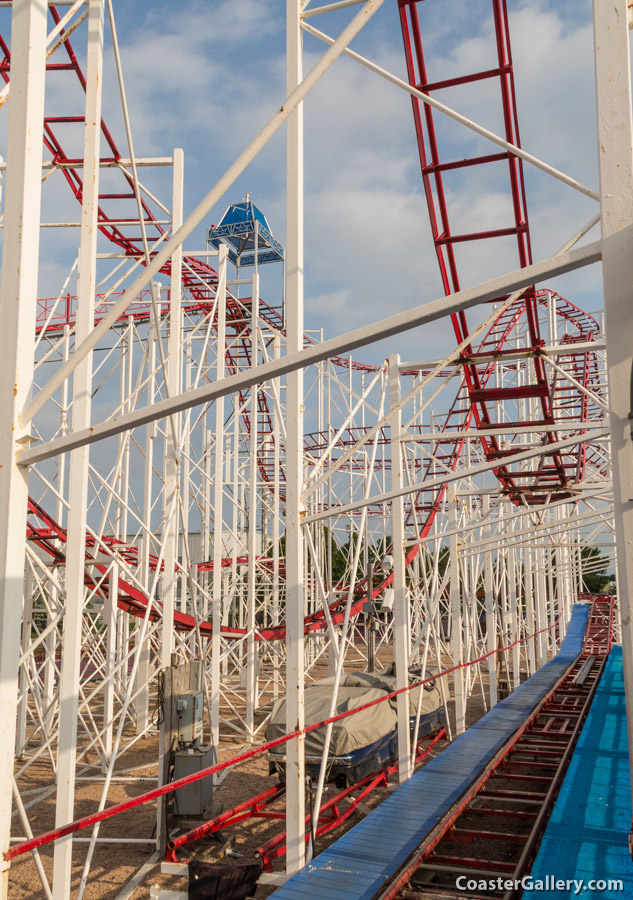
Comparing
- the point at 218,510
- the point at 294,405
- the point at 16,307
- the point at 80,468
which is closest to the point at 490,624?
the point at 218,510

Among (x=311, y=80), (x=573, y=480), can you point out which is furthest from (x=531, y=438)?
(x=311, y=80)

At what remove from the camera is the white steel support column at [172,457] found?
767 centimetres

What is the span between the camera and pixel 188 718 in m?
7.49

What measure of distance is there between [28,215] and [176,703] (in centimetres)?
538

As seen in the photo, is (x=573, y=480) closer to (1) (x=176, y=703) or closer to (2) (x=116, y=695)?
(1) (x=176, y=703)

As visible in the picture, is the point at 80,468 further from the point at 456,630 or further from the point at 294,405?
the point at 456,630

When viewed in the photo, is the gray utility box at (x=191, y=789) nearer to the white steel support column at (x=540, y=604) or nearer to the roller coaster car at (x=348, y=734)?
the roller coaster car at (x=348, y=734)

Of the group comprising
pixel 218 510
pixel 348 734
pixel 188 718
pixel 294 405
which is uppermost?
pixel 294 405

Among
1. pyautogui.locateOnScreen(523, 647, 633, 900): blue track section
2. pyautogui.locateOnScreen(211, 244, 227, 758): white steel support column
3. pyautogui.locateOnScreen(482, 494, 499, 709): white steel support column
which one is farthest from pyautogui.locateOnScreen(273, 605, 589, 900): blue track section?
pyautogui.locateOnScreen(211, 244, 227, 758): white steel support column

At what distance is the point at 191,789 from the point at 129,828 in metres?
2.05

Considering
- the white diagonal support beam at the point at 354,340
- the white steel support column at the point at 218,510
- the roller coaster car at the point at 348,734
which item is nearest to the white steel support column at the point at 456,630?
the roller coaster car at the point at 348,734

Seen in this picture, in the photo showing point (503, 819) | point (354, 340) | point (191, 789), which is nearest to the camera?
point (354, 340)

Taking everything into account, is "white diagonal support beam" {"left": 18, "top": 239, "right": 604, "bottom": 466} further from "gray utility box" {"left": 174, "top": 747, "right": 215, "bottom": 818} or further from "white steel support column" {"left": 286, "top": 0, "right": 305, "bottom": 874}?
"gray utility box" {"left": 174, "top": 747, "right": 215, "bottom": 818}

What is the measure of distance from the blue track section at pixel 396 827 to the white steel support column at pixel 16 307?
9.40 ft
